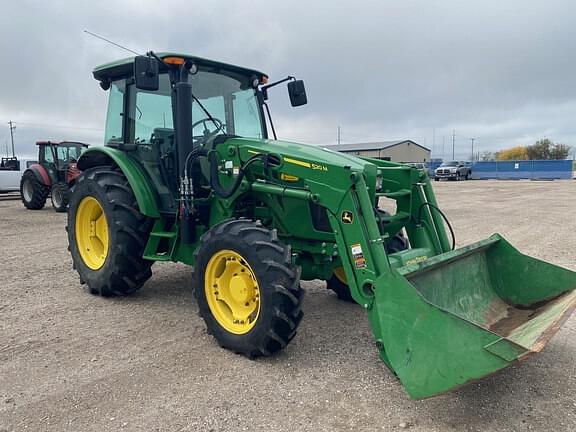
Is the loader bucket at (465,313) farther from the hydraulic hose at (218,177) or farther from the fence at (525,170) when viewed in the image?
the fence at (525,170)

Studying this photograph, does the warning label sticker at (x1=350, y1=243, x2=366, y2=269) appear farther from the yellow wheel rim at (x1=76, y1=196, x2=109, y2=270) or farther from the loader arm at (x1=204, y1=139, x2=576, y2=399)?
the yellow wheel rim at (x1=76, y1=196, x2=109, y2=270)

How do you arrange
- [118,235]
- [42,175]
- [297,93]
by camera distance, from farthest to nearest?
[42,175], [297,93], [118,235]

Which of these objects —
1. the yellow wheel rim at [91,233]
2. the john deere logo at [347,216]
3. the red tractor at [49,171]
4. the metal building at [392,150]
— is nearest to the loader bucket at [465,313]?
the john deere logo at [347,216]

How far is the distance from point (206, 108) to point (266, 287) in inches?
88.4

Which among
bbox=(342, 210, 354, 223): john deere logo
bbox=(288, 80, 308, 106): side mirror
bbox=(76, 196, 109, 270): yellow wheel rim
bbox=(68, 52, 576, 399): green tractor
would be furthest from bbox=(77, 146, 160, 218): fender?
bbox=(342, 210, 354, 223): john deere logo

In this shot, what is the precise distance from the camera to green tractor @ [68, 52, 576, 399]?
2992 millimetres

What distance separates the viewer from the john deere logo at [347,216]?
362cm

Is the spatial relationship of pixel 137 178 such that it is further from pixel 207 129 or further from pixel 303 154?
pixel 303 154

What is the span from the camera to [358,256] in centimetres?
354

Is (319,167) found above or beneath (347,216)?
above

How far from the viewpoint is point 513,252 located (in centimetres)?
432

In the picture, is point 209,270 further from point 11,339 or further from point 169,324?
point 11,339

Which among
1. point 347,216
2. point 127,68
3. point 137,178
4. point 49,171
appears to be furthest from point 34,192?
point 347,216

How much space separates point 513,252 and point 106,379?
353 centimetres
